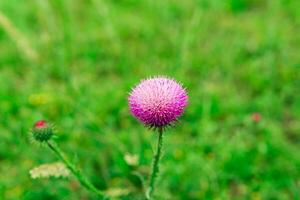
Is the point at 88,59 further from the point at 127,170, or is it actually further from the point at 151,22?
the point at 127,170

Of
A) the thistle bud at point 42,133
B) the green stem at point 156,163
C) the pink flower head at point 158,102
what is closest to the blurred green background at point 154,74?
the green stem at point 156,163

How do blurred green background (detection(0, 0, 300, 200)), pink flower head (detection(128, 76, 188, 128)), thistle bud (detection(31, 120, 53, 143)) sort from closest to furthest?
pink flower head (detection(128, 76, 188, 128)) → thistle bud (detection(31, 120, 53, 143)) → blurred green background (detection(0, 0, 300, 200))

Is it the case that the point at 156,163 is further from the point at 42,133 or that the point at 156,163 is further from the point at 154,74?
the point at 154,74

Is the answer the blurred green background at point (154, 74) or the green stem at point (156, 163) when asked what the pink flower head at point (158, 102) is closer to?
the green stem at point (156, 163)

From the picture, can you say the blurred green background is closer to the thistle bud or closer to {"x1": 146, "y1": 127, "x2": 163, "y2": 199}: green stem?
{"x1": 146, "y1": 127, "x2": 163, "y2": 199}: green stem

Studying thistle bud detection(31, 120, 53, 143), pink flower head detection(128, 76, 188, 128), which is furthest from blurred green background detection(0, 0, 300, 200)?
pink flower head detection(128, 76, 188, 128)

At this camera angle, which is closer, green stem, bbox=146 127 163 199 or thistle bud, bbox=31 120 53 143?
green stem, bbox=146 127 163 199
